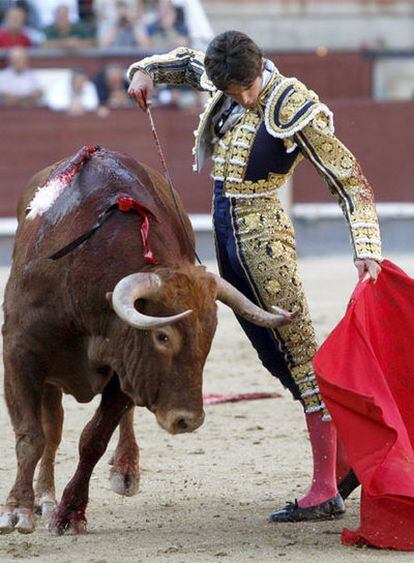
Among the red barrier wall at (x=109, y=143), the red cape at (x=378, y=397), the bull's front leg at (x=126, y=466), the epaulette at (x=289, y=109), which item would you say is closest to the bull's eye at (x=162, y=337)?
the red cape at (x=378, y=397)

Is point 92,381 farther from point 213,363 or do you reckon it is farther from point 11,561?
point 213,363

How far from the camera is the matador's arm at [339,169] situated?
3553mm

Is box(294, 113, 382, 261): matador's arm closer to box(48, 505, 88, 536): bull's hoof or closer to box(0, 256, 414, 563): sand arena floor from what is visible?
box(0, 256, 414, 563): sand arena floor

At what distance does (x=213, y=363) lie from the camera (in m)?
6.57

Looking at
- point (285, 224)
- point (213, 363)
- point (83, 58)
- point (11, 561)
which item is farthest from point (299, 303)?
point (83, 58)

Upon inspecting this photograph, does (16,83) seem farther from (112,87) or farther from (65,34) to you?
(65,34)

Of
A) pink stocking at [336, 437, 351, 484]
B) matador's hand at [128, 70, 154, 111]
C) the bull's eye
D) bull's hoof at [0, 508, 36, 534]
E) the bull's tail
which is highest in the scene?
matador's hand at [128, 70, 154, 111]

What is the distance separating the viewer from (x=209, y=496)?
4.12 m

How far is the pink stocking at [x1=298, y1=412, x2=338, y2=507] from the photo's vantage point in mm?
3760

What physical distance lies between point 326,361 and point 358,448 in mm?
241

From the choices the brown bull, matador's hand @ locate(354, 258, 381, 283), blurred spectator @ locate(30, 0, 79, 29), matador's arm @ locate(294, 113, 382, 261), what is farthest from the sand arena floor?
blurred spectator @ locate(30, 0, 79, 29)

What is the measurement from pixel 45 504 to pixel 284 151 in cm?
121

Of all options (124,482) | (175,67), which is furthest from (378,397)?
(175,67)

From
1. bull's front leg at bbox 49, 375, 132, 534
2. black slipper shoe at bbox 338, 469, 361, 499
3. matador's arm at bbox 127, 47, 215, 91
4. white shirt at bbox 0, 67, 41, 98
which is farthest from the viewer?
white shirt at bbox 0, 67, 41, 98
